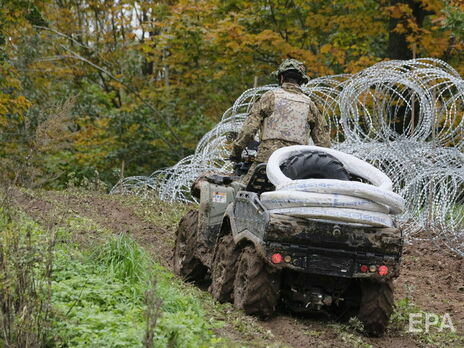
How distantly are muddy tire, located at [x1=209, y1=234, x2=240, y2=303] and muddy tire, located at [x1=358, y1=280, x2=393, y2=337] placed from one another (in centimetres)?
135

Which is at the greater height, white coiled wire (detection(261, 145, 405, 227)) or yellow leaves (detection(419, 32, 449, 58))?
yellow leaves (detection(419, 32, 449, 58))

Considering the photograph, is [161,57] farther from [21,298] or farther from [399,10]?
[21,298]

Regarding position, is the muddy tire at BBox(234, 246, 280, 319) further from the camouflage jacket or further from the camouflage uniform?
the camouflage jacket

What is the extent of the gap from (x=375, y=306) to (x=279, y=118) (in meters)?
2.25

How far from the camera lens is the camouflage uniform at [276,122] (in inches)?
310

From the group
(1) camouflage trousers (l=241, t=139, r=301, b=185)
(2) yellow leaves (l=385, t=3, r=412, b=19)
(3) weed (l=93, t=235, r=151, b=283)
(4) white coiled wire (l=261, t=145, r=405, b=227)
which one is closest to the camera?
(4) white coiled wire (l=261, t=145, r=405, b=227)

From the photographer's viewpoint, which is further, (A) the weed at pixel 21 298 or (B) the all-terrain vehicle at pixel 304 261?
(B) the all-terrain vehicle at pixel 304 261

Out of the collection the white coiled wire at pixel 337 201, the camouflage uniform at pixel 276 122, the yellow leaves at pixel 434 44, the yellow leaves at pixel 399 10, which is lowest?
the white coiled wire at pixel 337 201

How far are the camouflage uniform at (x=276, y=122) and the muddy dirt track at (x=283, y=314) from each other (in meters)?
1.78

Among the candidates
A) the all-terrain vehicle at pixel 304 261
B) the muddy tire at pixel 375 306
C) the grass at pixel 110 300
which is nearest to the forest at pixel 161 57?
the grass at pixel 110 300

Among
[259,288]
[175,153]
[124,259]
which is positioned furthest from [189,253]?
[175,153]

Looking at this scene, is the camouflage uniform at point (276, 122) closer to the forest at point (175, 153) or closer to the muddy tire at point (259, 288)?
the forest at point (175, 153)

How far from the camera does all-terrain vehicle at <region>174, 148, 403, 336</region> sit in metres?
6.51

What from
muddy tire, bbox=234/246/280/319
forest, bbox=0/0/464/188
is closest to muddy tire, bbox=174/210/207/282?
muddy tire, bbox=234/246/280/319
